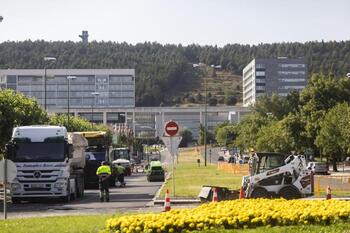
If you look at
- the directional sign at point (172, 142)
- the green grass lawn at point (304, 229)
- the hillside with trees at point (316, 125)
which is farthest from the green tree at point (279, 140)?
the green grass lawn at point (304, 229)

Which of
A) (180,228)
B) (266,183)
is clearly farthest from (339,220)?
(266,183)

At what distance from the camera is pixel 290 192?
28.8 meters

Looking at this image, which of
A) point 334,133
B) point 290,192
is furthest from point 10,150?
point 334,133

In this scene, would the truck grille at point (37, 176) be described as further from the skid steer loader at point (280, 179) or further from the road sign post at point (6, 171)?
the road sign post at point (6, 171)

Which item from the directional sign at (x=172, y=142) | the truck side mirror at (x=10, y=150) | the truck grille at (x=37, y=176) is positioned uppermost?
the directional sign at (x=172, y=142)

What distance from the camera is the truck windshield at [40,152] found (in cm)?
3234

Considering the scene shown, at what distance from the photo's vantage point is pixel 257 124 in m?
121

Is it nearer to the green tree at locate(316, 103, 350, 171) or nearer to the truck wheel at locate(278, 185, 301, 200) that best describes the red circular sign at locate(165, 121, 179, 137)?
the truck wheel at locate(278, 185, 301, 200)

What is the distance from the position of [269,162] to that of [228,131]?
14036 cm

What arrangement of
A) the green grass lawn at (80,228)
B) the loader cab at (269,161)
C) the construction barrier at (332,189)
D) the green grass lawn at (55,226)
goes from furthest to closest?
the construction barrier at (332,189)
the loader cab at (269,161)
the green grass lawn at (55,226)
the green grass lawn at (80,228)

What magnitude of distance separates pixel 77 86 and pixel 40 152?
146m

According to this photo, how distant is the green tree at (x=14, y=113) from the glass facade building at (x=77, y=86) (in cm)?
10176

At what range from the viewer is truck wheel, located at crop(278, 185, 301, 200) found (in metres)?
28.7

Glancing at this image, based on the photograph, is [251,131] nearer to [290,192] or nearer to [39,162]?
[39,162]
